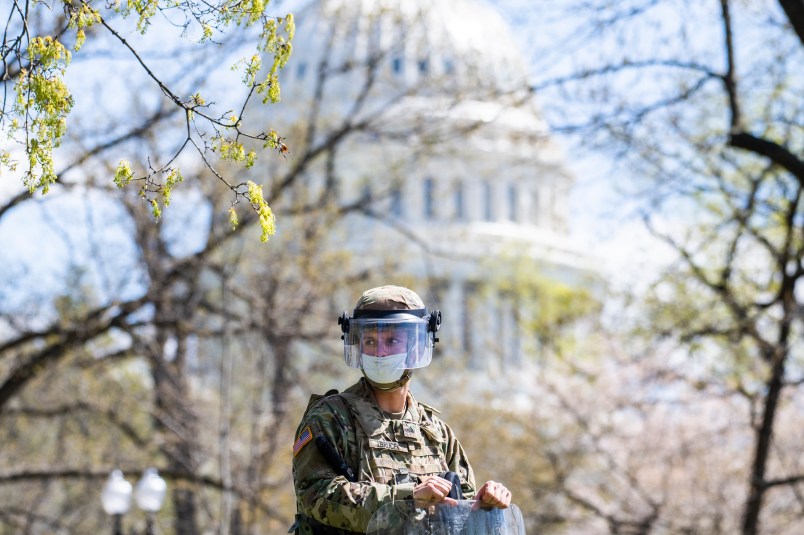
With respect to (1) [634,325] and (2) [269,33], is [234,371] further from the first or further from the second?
(2) [269,33]

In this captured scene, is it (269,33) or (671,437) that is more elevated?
(269,33)

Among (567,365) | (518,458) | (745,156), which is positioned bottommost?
(518,458)

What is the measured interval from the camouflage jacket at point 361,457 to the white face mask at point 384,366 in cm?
10

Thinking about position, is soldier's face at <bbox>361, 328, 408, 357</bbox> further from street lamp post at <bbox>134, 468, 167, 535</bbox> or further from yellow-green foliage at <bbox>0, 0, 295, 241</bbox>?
street lamp post at <bbox>134, 468, 167, 535</bbox>

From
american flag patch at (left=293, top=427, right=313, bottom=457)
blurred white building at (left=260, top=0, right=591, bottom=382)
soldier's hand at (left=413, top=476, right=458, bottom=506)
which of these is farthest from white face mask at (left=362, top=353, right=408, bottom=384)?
blurred white building at (left=260, top=0, right=591, bottom=382)

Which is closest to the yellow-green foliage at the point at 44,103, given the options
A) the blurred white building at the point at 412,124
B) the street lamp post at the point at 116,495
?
the blurred white building at the point at 412,124

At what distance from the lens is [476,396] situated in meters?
29.9

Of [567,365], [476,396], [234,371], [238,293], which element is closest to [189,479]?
[238,293]

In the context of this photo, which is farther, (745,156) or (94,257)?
(94,257)

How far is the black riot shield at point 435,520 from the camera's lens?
4422 millimetres

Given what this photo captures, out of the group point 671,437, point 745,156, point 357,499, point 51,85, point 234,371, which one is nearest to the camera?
point 357,499

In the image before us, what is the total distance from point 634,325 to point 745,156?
2.40 meters

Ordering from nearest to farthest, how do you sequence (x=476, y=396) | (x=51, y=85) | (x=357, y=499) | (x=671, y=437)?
1. (x=357, y=499)
2. (x=51, y=85)
3. (x=671, y=437)
4. (x=476, y=396)

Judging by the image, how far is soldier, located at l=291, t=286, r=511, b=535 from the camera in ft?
14.7
